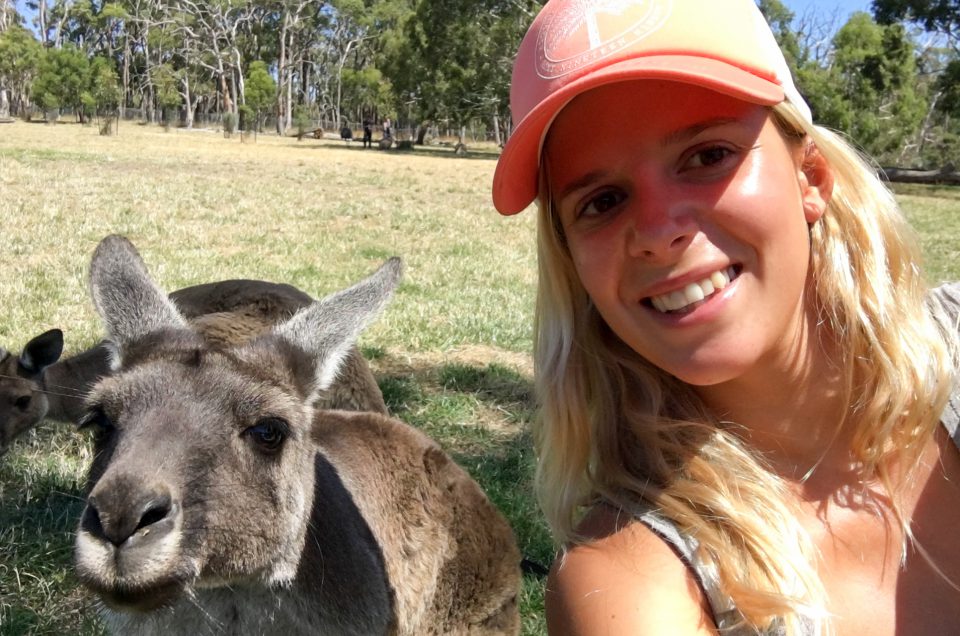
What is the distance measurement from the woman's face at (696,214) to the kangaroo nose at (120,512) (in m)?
1.26

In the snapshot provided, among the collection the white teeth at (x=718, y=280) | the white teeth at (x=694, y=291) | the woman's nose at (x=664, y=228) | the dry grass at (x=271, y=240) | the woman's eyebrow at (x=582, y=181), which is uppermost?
the woman's eyebrow at (x=582, y=181)

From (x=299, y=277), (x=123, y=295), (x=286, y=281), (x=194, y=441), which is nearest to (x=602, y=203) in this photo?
(x=194, y=441)

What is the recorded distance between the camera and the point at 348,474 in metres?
3.28

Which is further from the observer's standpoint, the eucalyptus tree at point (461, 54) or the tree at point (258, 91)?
the tree at point (258, 91)

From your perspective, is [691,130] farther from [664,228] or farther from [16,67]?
[16,67]

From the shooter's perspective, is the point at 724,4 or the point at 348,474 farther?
→ the point at 348,474

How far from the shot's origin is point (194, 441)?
2.33 metres

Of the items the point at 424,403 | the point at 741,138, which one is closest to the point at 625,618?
the point at 741,138

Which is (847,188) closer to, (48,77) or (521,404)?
(521,404)

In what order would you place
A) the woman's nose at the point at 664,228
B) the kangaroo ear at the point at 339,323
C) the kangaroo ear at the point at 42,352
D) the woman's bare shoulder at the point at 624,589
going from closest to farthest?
the woman's bare shoulder at the point at 624,589 < the woman's nose at the point at 664,228 < the kangaroo ear at the point at 339,323 < the kangaroo ear at the point at 42,352

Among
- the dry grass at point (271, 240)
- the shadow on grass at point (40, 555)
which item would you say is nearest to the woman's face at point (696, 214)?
the shadow on grass at point (40, 555)

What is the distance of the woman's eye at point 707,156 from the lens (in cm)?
164

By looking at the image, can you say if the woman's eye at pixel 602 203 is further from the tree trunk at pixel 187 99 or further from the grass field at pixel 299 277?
the tree trunk at pixel 187 99

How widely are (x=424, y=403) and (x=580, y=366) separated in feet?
10.9
